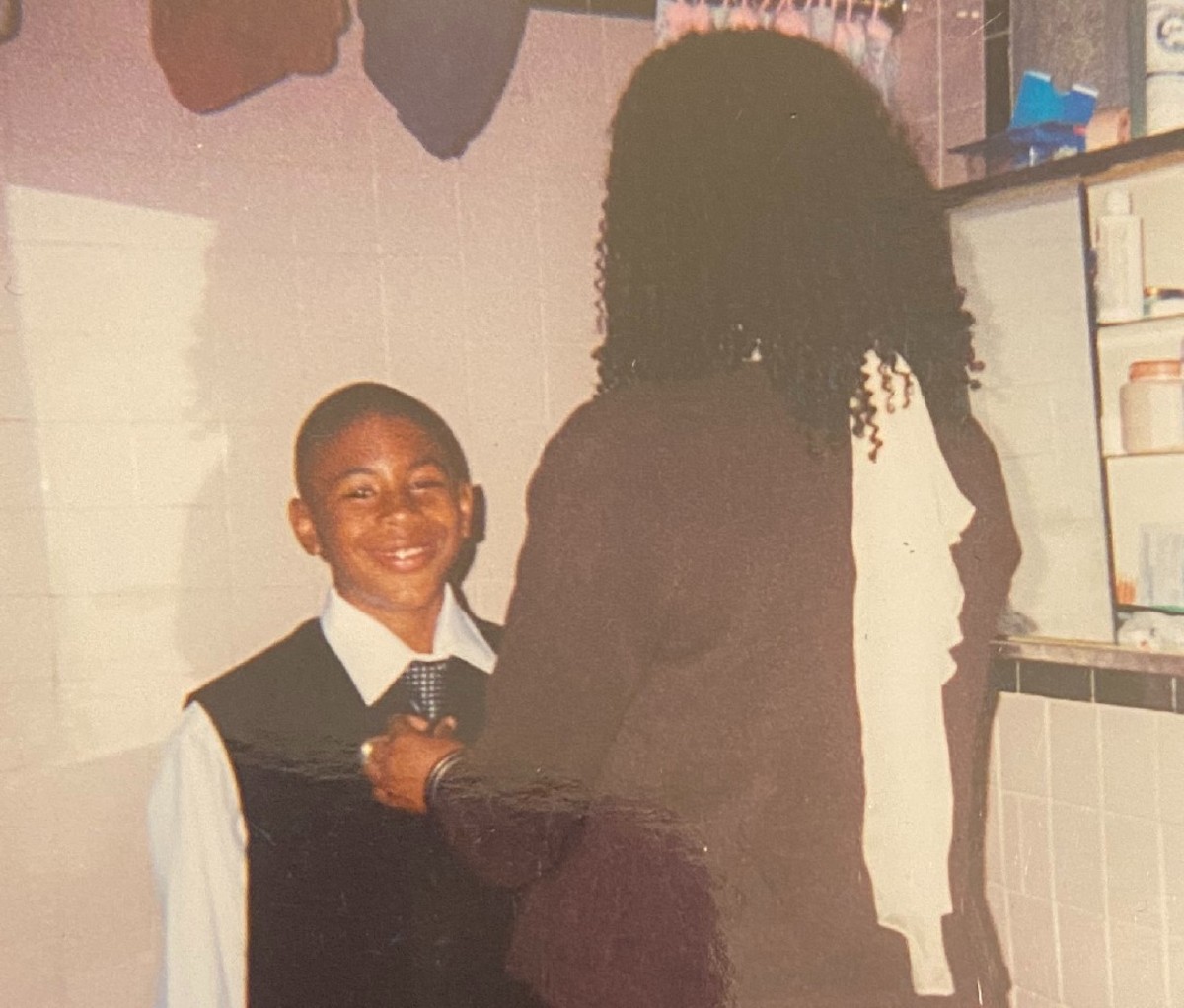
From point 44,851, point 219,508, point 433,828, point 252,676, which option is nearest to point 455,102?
point 219,508

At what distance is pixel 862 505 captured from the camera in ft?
3.19

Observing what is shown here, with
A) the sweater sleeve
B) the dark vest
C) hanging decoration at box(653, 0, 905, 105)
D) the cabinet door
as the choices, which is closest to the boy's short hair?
the dark vest

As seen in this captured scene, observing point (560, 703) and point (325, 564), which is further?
point (325, 564)

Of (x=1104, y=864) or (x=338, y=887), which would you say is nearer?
(x=338, y=887)

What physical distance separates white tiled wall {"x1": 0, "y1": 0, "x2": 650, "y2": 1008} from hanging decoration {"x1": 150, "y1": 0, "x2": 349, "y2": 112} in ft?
0.06

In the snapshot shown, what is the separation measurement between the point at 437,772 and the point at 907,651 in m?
0.48


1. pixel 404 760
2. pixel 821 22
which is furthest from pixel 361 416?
pixel 821 22

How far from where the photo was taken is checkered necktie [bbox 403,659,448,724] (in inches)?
52.4

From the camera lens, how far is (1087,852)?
4.64ft

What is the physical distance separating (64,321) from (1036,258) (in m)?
1.16

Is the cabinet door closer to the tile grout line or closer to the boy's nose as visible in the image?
the tile grout line

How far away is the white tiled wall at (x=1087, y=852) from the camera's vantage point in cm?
133

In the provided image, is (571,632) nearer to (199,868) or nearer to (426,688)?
(426,688)

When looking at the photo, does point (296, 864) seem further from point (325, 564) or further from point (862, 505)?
point (862, 505)
